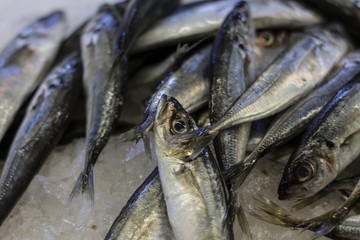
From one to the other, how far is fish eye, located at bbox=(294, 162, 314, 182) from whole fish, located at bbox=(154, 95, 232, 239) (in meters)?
0.33

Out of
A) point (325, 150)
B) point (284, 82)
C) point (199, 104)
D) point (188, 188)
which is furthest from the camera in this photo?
point (199, 104)

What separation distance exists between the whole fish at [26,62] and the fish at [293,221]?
59.1 inches

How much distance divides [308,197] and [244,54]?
826mm

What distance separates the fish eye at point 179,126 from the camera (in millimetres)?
1488

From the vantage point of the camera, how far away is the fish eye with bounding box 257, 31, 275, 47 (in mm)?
2320

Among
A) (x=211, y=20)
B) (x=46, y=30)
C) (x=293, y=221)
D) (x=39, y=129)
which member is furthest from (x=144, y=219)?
(x=46, y=30)

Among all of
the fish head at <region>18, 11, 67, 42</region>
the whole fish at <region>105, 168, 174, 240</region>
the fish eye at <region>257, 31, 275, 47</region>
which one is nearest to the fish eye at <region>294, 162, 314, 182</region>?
the whole fish at <region>105, 168, 174, 240</region>

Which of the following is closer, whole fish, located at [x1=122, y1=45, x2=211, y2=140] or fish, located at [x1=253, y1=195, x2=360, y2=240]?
fish, located at [x1=253, y1=195, x2=360, y2=240]

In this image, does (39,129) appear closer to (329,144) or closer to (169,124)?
(169,124)

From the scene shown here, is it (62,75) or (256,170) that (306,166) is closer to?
(256,170)

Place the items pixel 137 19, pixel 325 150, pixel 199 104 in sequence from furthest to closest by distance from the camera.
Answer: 1. pixel 137 19
2. pixel 199 104
3. pixel 325 150

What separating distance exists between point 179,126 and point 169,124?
1.7 inches

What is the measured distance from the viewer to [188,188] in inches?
55.2

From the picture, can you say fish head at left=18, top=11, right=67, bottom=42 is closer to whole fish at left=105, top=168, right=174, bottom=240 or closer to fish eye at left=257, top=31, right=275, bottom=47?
fish eye at left=257, top=31, right=275, bottom=47
